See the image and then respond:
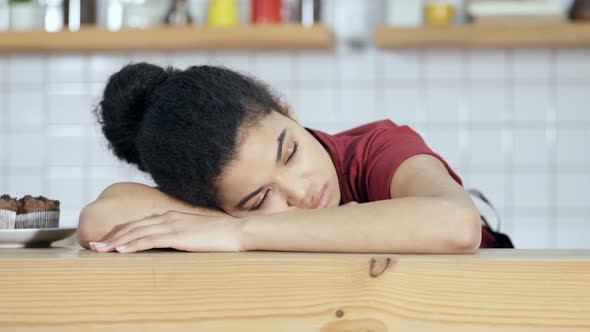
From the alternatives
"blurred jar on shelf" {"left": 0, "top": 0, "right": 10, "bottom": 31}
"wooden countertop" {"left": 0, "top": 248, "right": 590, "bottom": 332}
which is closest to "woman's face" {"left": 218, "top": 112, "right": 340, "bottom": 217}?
"wooden countertop" {"left": 0, "top": 248, "right": 590, "bottom": 332}

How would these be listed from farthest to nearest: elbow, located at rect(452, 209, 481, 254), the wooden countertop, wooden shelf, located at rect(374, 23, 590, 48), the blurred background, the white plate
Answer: the blurred background < wooden shelf, located at rect(374, 23, 590, 48) < the white plate < elbow, located at rect(452, 209, 481, 254) < the wooden countertop

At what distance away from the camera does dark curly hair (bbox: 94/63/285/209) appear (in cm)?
116

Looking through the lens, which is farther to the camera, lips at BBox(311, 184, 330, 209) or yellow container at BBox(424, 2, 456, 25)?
yellow container at BBox(424, 2, 456, 25)

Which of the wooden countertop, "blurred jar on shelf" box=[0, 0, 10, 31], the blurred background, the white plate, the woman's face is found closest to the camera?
the wooden countertop

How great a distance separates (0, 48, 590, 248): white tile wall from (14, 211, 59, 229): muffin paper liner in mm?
1422

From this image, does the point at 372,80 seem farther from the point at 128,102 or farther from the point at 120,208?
the point at 120,208

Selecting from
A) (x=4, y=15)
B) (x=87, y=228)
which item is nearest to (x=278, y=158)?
(x=87, y=228)

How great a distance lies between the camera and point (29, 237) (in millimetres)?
1035

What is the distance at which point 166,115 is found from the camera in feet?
3.90

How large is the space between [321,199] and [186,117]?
0.25 metres

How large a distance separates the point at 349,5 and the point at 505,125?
644 millimetres

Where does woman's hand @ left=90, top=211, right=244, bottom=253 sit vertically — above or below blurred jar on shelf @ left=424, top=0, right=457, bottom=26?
below

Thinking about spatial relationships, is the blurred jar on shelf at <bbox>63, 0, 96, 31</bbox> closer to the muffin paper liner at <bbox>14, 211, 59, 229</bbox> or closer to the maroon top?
the maroon top

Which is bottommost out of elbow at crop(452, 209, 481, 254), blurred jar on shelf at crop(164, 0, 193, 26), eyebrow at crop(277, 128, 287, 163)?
elbow at crop(452, 209, 481, 254)
